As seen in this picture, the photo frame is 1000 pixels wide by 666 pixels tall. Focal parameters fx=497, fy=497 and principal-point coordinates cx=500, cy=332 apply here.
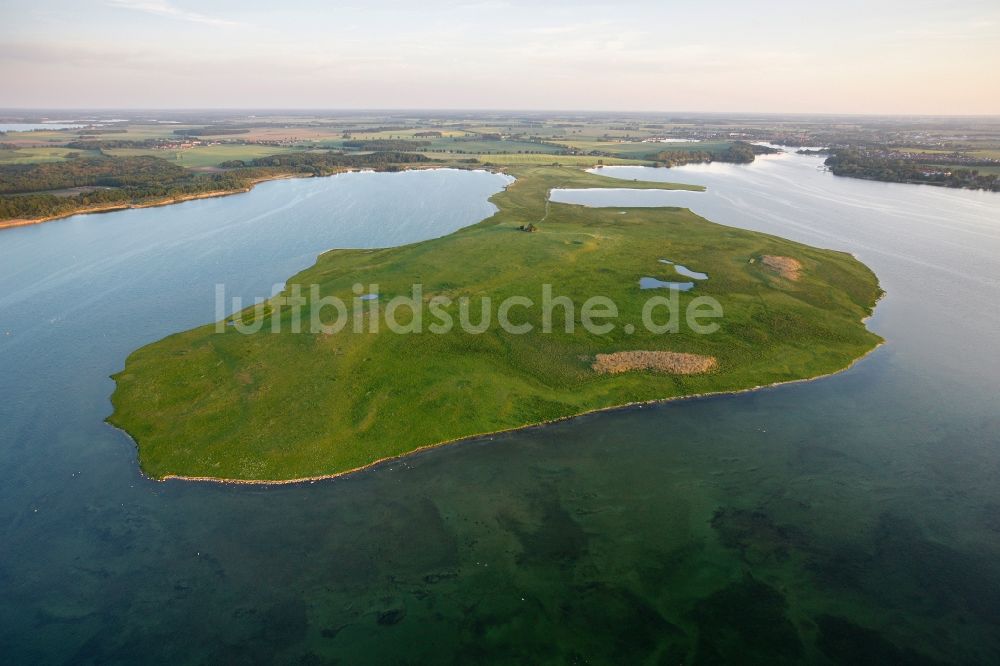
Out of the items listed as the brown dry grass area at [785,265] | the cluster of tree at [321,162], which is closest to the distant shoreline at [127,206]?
the cluster of tree at [321,162]

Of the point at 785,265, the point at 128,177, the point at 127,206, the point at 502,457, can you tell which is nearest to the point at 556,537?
the point at 502,457

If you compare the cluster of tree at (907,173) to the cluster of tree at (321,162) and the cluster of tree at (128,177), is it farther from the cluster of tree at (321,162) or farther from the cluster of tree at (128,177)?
the cluster of tree at (128,177)

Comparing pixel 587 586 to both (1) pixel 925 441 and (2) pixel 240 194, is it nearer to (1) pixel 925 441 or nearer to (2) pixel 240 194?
(1) pixel 925 441

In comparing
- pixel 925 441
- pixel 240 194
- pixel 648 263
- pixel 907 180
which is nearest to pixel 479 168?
pixel 240 194

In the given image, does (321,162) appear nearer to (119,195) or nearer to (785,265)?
(119,195)

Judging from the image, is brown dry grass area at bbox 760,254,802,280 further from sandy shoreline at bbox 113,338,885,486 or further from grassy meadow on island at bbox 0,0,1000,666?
sandy shoreline at bbox 113,338,885,486
